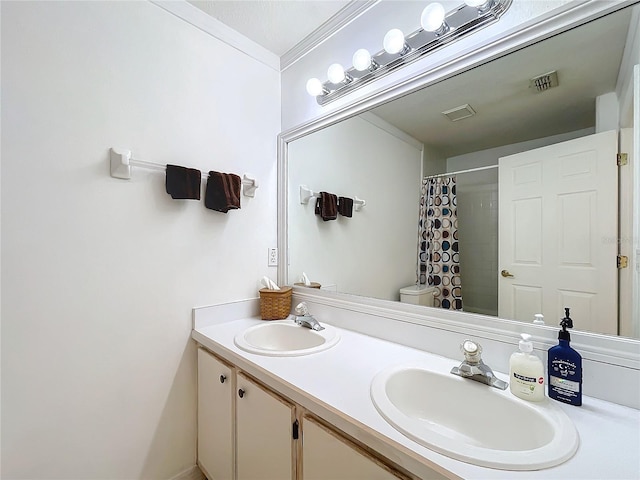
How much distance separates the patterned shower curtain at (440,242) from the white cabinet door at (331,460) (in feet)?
2.10

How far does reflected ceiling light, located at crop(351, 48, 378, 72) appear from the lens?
130 cm

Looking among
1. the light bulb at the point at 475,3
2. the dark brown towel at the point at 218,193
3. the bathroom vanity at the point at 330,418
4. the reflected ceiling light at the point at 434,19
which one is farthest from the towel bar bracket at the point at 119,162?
the light bulb at the point at 475,3

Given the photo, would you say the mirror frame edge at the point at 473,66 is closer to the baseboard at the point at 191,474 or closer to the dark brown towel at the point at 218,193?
the dark brown towel at the point at 218,193

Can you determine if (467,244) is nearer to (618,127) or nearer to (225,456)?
(618,127)

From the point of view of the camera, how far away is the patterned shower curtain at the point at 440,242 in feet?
3.85

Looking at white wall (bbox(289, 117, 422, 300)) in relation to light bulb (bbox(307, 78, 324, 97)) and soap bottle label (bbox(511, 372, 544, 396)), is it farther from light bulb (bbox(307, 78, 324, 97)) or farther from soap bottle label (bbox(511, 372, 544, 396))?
soap bottle label (bbox(511, 372, 544, 396))

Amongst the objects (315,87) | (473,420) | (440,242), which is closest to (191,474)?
(473,420)

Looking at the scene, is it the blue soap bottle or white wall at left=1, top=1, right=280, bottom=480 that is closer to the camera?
the blue soap bottle

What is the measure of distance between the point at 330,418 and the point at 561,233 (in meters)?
0.89

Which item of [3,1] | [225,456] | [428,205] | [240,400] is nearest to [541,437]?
[428,205]

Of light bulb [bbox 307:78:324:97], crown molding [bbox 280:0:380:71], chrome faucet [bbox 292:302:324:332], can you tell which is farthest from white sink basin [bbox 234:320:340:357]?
crown molding [bbox 280:0:380:71]

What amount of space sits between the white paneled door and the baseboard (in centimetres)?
156

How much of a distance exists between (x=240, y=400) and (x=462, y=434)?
2.54 ft

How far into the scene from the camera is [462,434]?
87 centimetres
